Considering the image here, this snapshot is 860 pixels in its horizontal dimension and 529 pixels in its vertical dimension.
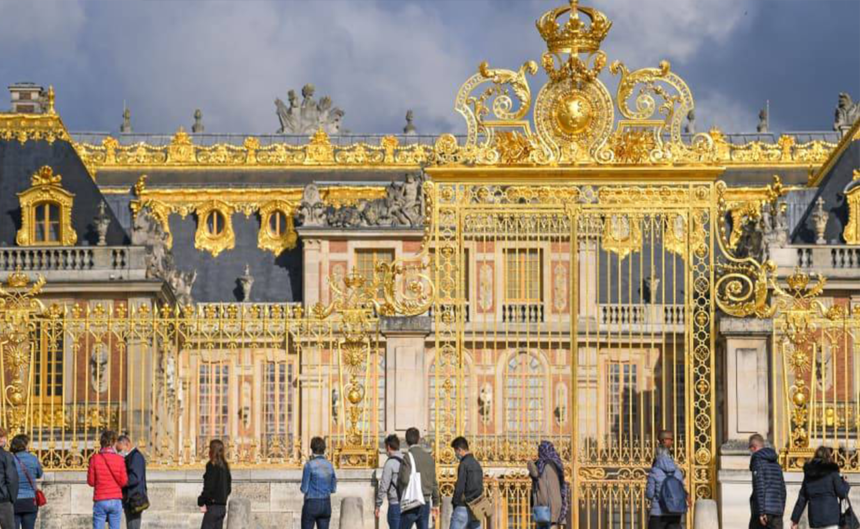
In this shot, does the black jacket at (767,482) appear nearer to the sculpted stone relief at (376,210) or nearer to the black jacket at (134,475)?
the black jacket at (134,475)

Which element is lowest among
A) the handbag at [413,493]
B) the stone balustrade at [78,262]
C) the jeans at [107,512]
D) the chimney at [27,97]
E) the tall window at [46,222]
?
the jeans at [107,512]

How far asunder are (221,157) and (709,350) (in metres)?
27.3

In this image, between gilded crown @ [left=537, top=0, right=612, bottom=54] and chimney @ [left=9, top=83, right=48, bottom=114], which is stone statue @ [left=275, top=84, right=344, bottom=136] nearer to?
chimney @ [left=9, top=83, right=48, bottom=114]

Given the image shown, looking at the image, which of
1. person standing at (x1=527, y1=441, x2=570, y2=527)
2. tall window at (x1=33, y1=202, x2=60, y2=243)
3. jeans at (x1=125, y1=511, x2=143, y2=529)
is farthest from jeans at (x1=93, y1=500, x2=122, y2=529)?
tall window at (x1=33, y1=202, x2=60, y2=243)

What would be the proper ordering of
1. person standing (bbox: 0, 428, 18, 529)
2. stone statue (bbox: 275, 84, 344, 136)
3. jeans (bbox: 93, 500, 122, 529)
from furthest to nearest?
stone statue (bbox: 275, 84, 344, 136) < jeans (bbox: 93, 500, 122, 529) < person standing (bbox: 0, 428, 18, 529)

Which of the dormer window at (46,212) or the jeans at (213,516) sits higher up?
the dormer window at (46,212)

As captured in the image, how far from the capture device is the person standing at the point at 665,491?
25688 millimetres

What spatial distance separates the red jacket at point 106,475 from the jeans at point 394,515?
300 cm

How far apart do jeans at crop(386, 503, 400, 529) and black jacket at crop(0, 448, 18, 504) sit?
422 centimetres

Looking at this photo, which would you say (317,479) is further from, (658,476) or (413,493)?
(658,476)

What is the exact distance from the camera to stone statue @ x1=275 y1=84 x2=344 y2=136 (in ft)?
198

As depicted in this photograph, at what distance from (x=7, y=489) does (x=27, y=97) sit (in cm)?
2753

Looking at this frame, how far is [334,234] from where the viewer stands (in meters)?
52.2

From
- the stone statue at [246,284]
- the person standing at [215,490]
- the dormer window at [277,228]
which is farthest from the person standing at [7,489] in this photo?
the dormer window at [277,228]
